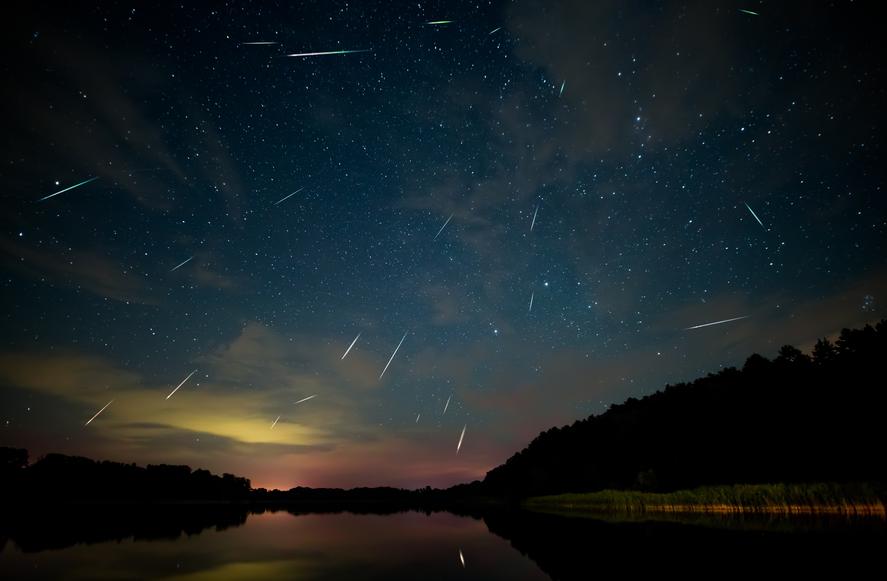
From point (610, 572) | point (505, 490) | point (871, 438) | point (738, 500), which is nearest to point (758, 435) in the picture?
point (871, 438)

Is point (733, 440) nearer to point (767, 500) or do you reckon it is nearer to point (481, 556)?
point (767, 500)

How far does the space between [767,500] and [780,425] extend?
19.9 metres

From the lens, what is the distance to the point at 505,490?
136 metres

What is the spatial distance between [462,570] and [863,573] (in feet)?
30.2

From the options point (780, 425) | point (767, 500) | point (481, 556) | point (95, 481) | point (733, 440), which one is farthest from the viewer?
point (95, 481)

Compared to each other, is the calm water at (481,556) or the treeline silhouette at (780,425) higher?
the treeline silhouette at (780,425)

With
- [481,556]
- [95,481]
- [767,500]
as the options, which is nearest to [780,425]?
[767,500]

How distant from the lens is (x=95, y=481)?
4055 inches

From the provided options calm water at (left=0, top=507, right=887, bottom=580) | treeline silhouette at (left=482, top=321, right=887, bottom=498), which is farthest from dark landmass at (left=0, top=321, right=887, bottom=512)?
calm water at (left=0, top=507, right=887, bottom=580)

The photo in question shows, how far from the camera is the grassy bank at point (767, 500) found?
18938mm

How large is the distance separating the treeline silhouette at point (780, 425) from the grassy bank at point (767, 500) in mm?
2400

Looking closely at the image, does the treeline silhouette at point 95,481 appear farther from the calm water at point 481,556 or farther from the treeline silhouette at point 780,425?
the treeline silhouette at point 780,425

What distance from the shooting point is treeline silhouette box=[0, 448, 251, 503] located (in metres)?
83.8

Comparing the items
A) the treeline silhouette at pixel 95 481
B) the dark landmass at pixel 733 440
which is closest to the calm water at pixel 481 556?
the dark landmass at pixel 733 440
